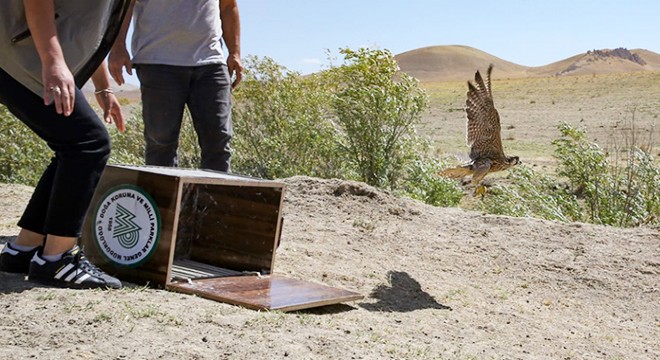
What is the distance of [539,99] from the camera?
4141 centimetres

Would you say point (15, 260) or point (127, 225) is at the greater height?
point (127, 225)

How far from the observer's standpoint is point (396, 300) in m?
5.29

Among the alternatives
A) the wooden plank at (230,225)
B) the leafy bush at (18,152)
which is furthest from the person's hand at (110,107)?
the leafy bush at (18,152)

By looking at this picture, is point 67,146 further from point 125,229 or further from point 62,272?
point 125,229

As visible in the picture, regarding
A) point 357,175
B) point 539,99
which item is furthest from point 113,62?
point 539,99

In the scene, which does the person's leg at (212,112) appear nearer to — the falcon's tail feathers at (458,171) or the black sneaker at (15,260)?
the black sneaker at (15,260)

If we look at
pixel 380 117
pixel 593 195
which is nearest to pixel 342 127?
pixel 380 117

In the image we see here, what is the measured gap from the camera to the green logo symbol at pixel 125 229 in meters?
4.47

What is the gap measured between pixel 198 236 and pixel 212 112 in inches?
28.4

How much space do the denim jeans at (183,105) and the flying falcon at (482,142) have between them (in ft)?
12.6

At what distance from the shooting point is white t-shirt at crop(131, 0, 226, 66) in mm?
5391

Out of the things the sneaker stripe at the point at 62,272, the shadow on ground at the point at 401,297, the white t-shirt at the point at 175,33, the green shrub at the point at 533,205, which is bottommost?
the shadow on ground at the point at 401,297

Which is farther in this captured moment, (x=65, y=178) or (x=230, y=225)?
(x=230, y=225)

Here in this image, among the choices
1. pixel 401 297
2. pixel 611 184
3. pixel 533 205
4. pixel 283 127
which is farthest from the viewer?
pixel 283 127
